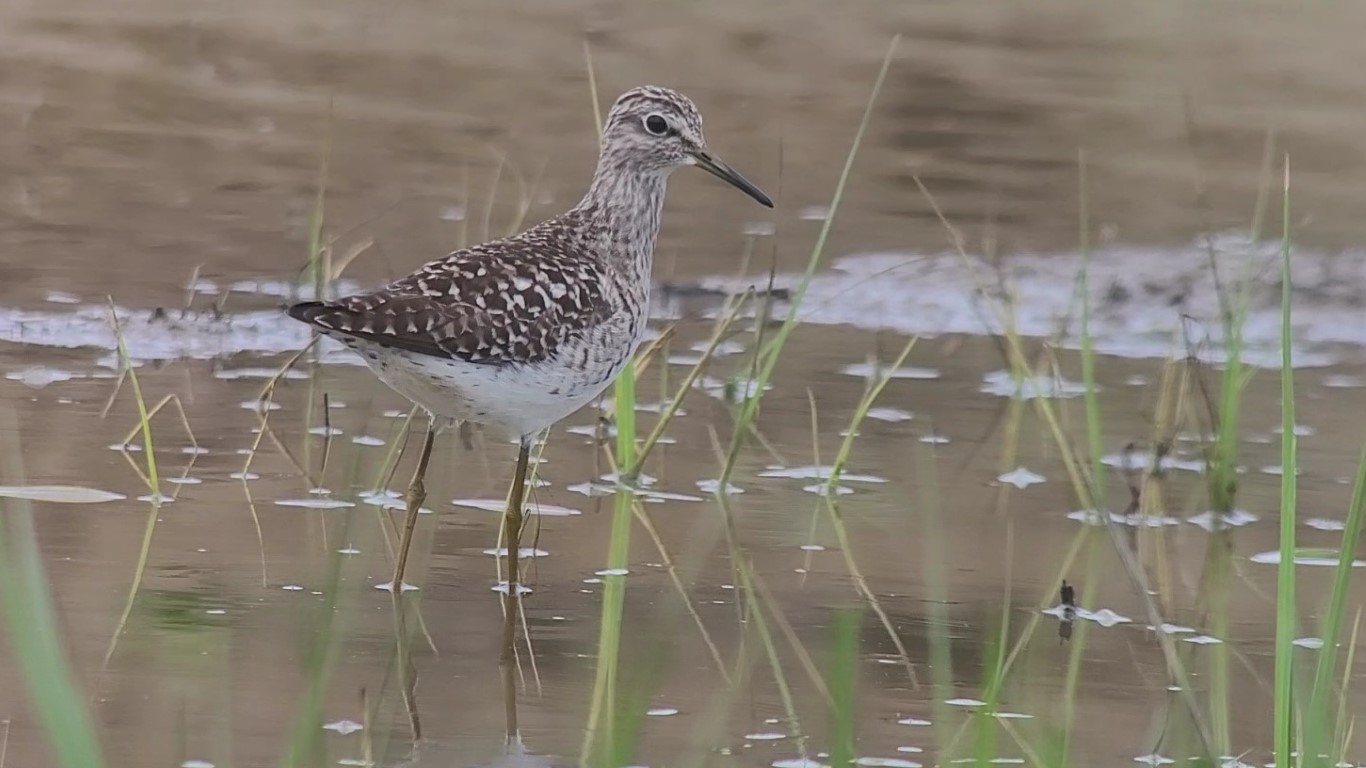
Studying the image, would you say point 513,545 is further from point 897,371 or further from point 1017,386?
point 897,371

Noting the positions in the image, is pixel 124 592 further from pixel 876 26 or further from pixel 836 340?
pixel 876 26

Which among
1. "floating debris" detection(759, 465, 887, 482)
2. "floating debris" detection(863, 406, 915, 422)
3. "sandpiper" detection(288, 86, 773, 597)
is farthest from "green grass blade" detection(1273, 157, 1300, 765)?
"floating debris" detection(863, 406, 915, 422)

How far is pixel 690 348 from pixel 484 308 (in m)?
2.77

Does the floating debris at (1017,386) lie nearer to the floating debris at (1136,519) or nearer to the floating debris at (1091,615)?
the floating debris at (1136,519)

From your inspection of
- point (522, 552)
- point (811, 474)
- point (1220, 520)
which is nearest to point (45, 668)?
point (522, 552)

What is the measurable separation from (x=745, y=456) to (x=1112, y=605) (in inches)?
61.6

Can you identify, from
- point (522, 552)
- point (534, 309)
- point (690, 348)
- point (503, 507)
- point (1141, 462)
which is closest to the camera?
point (534, 309)

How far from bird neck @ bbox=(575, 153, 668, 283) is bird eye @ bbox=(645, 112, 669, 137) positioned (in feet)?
0.38

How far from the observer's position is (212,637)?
5.18 metres

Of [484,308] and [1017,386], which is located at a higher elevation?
[484,308]

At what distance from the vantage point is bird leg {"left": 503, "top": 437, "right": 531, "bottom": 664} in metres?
5.42

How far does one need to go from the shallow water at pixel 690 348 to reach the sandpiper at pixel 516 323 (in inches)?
15.7

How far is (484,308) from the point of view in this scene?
19.3 feet

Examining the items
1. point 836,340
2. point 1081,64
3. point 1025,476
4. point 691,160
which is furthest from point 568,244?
point 1081,64
